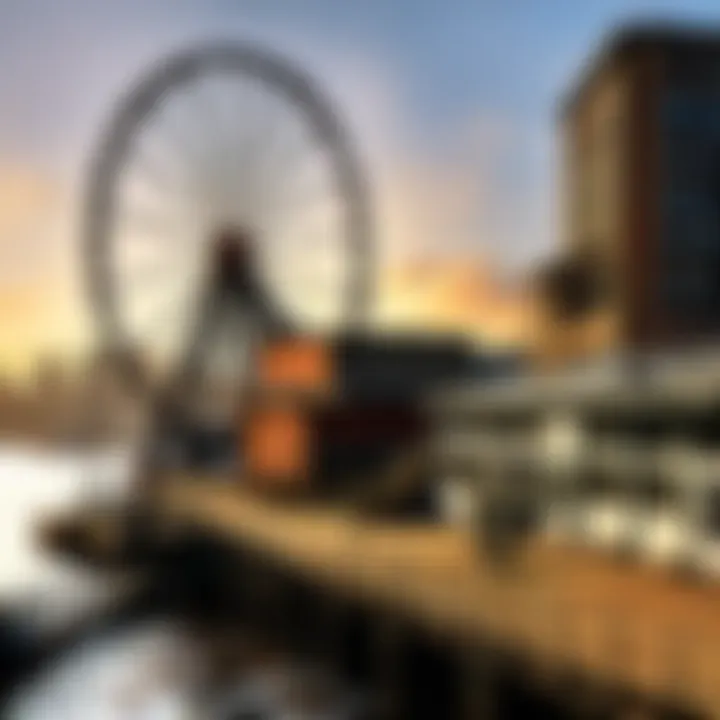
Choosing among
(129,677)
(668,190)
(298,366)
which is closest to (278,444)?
(298,366)

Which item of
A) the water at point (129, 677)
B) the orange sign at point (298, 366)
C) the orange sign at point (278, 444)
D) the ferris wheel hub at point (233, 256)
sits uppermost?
the ferris wheel hub at point (233, 256)

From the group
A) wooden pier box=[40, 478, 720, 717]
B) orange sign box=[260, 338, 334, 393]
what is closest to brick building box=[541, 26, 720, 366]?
wooden pier box=[40, 478, 720, 717]

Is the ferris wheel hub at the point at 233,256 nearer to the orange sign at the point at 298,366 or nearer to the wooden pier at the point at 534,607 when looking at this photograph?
the orange sign at the point at 298,366

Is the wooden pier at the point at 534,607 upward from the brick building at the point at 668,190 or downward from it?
downward

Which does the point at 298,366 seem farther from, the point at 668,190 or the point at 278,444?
the point at 668,190

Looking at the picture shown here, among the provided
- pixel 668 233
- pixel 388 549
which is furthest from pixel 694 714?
pixel 668 233

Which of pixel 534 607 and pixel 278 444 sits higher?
pixel 534 607

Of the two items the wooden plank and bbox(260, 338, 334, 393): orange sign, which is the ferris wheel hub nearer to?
bbox(260, 338, 334, 393): orange sign

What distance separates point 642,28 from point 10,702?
16.8ft

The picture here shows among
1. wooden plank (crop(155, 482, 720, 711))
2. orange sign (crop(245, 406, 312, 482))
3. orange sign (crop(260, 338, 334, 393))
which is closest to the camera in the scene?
wooden plank (crop(155, 482, 720, 711))

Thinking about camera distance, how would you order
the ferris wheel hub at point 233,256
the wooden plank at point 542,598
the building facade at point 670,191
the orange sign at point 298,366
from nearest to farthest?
the wooden plank at point 542,598 → the building facade at point 670,191 → the orange sign at point 298,366 → the ferris wheel hub at point 233,256

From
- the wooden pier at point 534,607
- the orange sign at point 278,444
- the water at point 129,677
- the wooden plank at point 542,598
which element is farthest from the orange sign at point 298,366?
the wooden plank at point 542,598

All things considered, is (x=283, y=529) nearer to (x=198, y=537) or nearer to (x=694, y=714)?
(x=198, y=537)

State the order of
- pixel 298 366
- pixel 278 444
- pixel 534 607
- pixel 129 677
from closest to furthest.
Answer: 1. pixel 534 607
2. pixel 129 677
3. pixel 278 444
4. pixel 298 366
